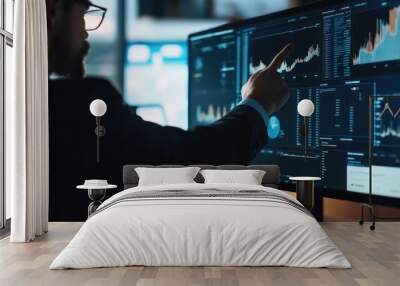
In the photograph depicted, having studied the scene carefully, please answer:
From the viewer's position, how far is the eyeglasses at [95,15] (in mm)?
8227

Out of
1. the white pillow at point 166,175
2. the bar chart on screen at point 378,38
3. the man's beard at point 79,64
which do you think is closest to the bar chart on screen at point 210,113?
the white pillow at point 166,175

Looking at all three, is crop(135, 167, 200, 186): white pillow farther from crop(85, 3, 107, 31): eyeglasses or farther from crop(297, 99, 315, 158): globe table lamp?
crop(85, 3, 107, 31): eyeglasses

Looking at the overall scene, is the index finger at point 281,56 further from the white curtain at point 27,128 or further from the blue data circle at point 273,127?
the white curtain at point 27,128

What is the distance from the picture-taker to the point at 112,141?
27.3ft

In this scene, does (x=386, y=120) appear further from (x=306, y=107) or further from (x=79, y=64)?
(x=79, y=64)

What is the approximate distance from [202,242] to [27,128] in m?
2.40

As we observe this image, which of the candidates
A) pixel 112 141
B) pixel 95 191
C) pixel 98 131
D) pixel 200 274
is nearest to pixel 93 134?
pixel 112 141

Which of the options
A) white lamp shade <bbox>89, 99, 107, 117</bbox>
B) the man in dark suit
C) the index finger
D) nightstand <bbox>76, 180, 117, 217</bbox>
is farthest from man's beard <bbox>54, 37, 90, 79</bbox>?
the index finger

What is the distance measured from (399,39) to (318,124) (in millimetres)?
1349

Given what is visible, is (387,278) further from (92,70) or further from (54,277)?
(92,70)

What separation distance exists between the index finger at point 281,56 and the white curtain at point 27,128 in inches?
110

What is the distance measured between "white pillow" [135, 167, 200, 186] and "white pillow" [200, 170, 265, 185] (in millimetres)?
208

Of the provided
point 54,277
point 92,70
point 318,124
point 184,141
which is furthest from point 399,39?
point 54,277

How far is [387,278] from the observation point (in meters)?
4.68
